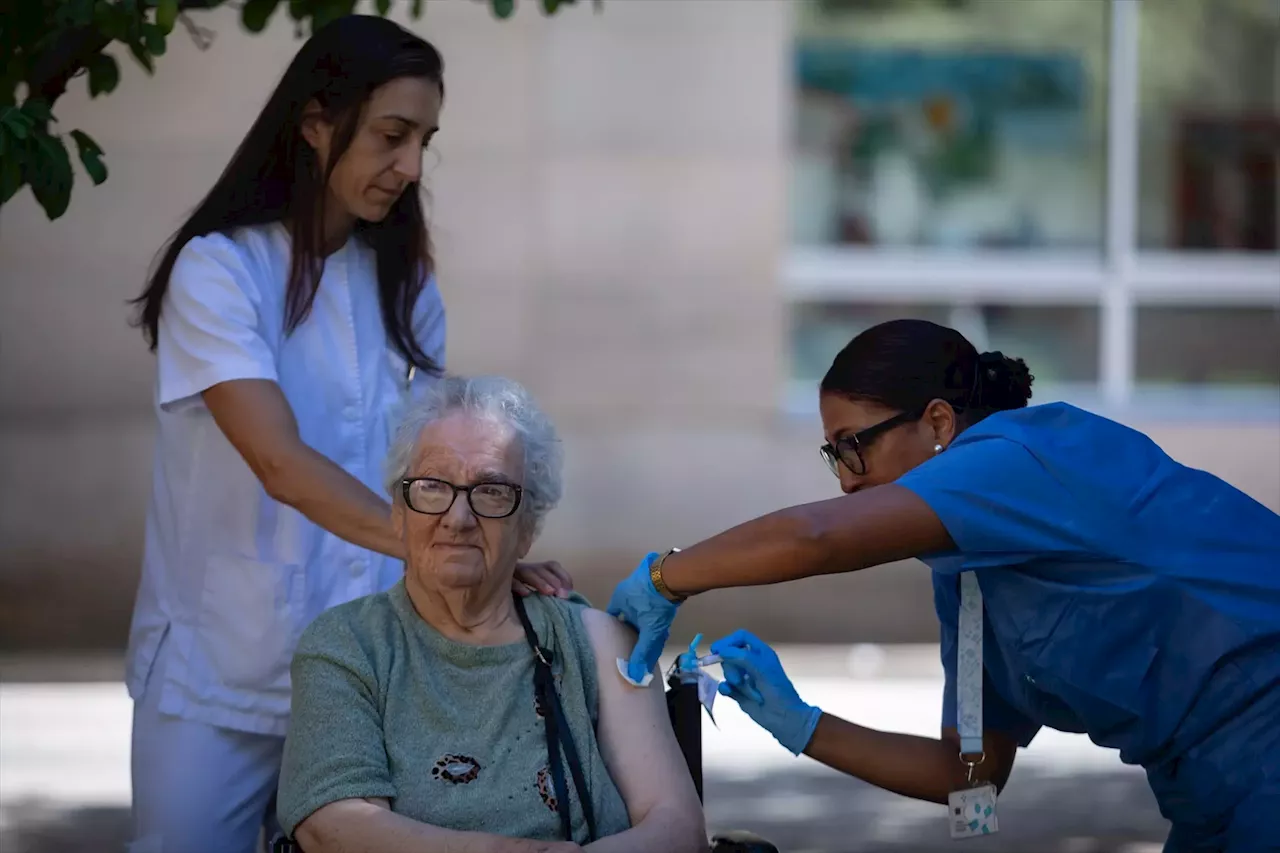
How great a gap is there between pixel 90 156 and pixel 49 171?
0.15m

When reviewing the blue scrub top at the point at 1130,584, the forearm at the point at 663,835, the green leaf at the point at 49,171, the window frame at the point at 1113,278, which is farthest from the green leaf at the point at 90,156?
the window frame at the point at 1113,278

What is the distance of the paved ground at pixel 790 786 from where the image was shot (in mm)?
5156

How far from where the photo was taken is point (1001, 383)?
119 inches

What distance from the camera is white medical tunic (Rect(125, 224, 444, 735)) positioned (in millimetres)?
3133

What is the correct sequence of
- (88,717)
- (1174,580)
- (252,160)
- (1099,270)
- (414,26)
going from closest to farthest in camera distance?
(1174,580) → (252,160) → (88,717) → (414,26) → (1099,270)

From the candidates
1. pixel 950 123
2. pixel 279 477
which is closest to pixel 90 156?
pixel 279 477

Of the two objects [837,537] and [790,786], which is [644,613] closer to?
[837,537]

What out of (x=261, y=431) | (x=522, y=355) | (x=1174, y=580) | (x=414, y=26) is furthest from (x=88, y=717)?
(x=1174, y=580)

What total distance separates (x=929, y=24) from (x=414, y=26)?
7.84ft

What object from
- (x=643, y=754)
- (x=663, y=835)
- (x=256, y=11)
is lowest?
(x=663, y=835)

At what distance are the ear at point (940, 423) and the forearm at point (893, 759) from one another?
0.58 m

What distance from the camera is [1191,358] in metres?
8.93

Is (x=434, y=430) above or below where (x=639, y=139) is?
below

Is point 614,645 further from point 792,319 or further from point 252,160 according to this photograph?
point 792,319
